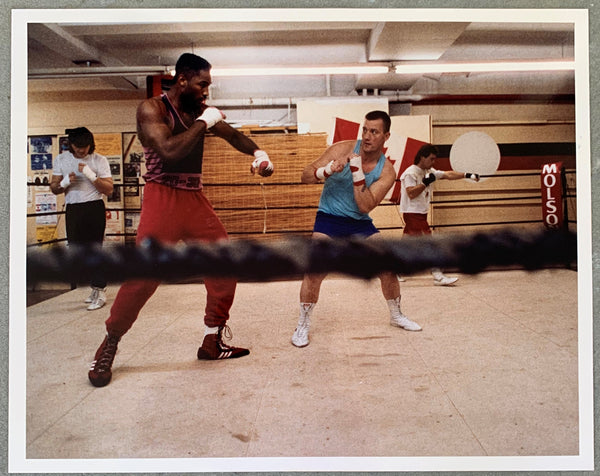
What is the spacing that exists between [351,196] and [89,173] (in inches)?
35.6

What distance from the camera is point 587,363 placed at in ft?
5.19

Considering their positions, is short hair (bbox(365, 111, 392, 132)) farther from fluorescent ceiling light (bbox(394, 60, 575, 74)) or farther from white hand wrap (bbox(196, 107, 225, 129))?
white hand wrap (bbox(196, 107, 225, 129))

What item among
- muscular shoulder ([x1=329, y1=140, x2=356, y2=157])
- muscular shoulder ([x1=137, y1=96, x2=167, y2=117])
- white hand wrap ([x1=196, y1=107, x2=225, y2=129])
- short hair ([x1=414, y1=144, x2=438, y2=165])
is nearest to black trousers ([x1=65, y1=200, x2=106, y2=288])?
muscular shoulder ([x1=137, y1=96, x2=167, y2=117])

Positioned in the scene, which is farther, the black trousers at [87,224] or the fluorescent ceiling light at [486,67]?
the fluorescent ceiling light at [486,67]

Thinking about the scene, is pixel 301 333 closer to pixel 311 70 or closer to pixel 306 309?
pixel 306 309

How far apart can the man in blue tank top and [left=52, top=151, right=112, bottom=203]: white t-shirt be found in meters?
0.70

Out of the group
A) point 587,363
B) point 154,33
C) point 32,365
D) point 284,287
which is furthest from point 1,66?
point 587,363

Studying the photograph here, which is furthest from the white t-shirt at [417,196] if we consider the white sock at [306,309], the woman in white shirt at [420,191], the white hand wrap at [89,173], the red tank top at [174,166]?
the white hand wrap at [89,173]

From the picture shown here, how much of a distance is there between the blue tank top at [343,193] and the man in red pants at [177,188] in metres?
0.36

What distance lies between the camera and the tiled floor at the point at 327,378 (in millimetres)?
1466

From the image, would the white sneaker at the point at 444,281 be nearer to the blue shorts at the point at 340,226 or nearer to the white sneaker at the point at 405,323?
the white sneaker at the point at 405,323

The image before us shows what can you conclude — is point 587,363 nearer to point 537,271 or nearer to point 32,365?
A: point 537,271

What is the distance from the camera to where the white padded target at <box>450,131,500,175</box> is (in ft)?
5.16

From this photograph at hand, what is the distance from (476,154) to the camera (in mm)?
1581
